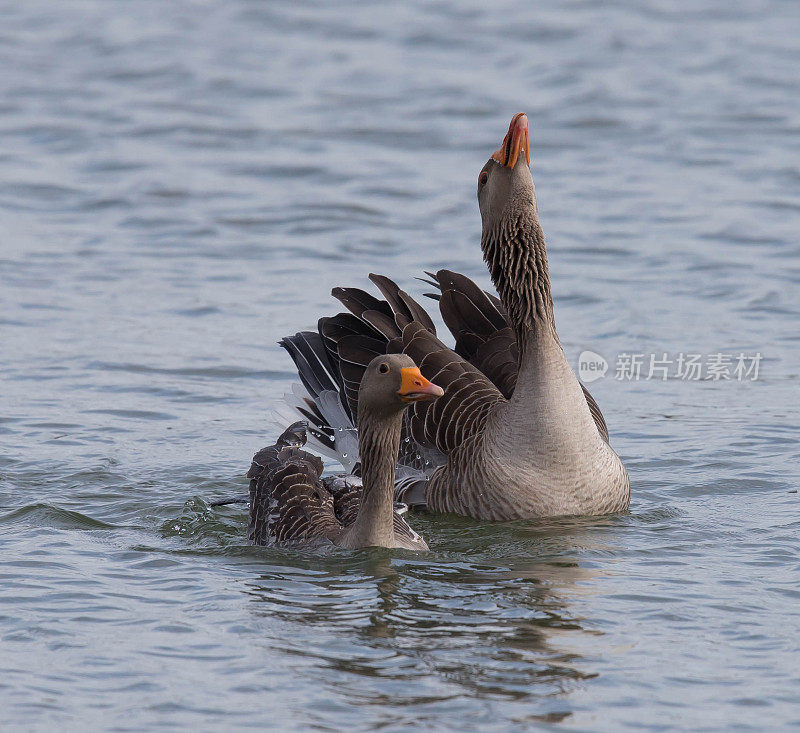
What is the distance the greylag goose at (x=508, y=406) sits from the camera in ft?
34.9

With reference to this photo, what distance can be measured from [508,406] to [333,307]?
646 centimetres

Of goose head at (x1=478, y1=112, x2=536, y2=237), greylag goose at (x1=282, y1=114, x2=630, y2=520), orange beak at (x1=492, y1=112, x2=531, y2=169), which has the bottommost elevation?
greylag goose at (x1=282, y1=114, x2=630, y2=520)

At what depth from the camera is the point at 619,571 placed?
9695 millimetres

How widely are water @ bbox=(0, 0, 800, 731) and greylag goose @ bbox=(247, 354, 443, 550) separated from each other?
8.6 inches

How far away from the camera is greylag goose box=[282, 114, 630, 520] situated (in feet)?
34.9

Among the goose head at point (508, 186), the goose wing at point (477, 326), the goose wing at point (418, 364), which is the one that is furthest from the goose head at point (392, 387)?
the goose wing at point (477, 326)

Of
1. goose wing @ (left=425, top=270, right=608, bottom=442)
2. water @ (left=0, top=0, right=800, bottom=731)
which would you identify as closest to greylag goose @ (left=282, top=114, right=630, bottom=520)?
goose wing @ (left=425, top=270, right=608, bottom=442)

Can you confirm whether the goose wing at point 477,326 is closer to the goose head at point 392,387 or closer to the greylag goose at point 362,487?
the greylag goose at point 362,487

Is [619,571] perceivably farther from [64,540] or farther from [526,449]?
[64,540]

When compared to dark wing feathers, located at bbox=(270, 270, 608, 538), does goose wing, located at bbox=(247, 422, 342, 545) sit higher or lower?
lower

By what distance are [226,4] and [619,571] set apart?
2684cm

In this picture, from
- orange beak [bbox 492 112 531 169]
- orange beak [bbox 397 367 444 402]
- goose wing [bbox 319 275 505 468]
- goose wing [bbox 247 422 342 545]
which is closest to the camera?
orange beak [bbox 397 367 444 402]

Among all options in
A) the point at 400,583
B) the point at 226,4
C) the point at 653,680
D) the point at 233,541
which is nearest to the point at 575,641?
the point at 653,680

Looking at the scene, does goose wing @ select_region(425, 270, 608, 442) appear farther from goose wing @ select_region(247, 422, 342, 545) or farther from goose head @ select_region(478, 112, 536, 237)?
goose wing @ select_region(247, 422, 342, 545)
